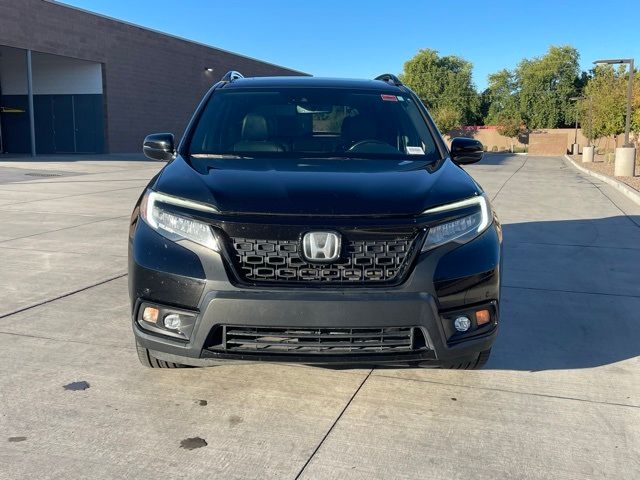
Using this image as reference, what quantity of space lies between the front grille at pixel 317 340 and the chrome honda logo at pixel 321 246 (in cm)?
35

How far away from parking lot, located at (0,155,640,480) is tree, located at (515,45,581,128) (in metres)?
79.0

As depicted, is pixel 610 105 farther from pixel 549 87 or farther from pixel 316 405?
pixel 549 87

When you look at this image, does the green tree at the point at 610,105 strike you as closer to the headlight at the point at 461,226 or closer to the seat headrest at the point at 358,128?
the seat headrest at the point at 358,128

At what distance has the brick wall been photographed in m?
26.8

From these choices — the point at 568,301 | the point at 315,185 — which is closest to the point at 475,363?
the point at 315,185

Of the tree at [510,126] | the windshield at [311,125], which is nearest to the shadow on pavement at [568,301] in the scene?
the windshield at [311,125]

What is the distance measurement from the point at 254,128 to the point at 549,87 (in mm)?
85677

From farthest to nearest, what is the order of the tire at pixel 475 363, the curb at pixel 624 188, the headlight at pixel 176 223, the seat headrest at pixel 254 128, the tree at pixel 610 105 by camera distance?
the tree at pixel 610 105 < the curb at pixel 624 188 < the seat headrest at pixel 254 128 < the tire at pixel 475 363 < the headlight at pixel 176 223

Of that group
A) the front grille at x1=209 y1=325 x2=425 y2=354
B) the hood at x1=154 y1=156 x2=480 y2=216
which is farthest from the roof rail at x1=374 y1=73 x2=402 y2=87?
the front grille at x1=209 y1=325 x2=425 y2=354

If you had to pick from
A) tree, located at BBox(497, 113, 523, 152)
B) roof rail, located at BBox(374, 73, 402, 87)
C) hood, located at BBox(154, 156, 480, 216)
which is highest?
tree, located at BBox(497, 113, 523, 152)

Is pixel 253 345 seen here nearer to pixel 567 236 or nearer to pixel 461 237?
pixel 461 237

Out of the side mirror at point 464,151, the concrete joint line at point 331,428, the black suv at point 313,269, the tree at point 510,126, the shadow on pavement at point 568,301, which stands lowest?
the concrete joint line at point 331,428

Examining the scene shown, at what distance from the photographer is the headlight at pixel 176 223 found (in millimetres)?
2977

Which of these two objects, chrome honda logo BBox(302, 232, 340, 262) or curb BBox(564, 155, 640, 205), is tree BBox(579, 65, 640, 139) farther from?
chrome honda logo BBox(302, 232, 340, 262)
